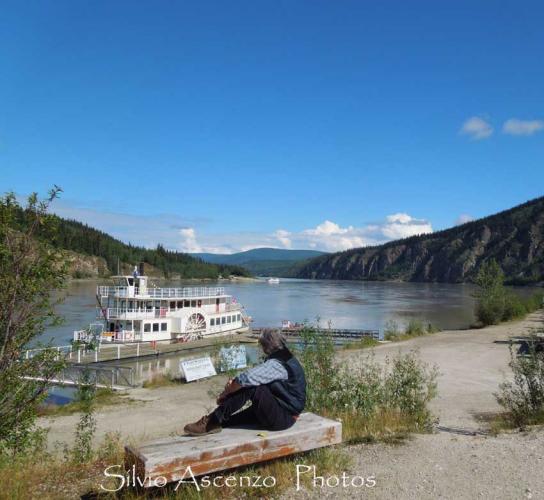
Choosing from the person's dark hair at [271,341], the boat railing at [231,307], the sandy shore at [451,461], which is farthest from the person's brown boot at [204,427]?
the boat railing at [231,307]

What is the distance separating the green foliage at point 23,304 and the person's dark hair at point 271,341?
2828 millimetres

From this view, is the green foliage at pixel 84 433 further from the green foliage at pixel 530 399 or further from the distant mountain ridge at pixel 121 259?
the distant mountain ridge at pixel 121 259

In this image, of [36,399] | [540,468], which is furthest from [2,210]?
[540,468]

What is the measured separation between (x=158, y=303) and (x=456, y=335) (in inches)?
834

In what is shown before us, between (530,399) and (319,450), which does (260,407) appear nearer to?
(319,450)

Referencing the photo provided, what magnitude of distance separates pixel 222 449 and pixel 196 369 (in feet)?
60.4

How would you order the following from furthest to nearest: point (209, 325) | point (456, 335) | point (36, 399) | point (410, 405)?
point (209, 325) < point (456, 335) < point (410, 405) < point (36, 399)

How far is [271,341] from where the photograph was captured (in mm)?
5637

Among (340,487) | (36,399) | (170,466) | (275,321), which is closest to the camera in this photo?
(170,466)

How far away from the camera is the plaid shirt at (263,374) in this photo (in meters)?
5.34

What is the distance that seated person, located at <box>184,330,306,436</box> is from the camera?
17.6ft

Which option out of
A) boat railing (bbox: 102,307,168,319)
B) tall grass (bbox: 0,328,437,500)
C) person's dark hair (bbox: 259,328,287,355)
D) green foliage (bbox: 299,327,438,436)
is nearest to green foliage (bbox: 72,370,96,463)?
tall grass (bbox: 0,328,437,500)

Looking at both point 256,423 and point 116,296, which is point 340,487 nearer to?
point 256,423

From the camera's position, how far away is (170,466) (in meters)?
4.62
